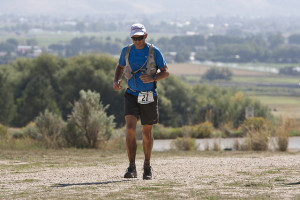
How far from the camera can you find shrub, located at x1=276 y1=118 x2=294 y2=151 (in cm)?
1680

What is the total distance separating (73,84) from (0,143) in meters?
49.4

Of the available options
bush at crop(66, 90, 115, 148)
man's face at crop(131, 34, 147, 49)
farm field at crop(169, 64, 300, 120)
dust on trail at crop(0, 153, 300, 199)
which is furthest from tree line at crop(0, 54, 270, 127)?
man's face at crop(131, 34, 147, 49)

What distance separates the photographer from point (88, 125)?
17.5 m

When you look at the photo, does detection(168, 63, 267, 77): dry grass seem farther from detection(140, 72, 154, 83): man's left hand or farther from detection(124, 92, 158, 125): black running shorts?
detection(140, 72, 154, 83): man's left hand

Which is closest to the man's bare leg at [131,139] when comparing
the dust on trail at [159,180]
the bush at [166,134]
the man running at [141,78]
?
the man running at [141,78]

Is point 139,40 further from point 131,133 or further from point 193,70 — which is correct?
point 193,70

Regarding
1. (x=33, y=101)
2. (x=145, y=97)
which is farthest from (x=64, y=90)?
(x=145, y=97)

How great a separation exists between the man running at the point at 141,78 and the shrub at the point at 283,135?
7906 mm

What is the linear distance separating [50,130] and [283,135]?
20.0 ft

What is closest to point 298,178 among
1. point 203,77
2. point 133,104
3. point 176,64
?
point 133,104

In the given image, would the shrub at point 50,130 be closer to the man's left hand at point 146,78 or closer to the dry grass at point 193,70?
the man's left hand at point 146,78

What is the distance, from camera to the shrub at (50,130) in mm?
17297

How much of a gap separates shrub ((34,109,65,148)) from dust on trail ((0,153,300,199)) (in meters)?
4.99

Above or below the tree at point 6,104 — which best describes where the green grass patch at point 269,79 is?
above
